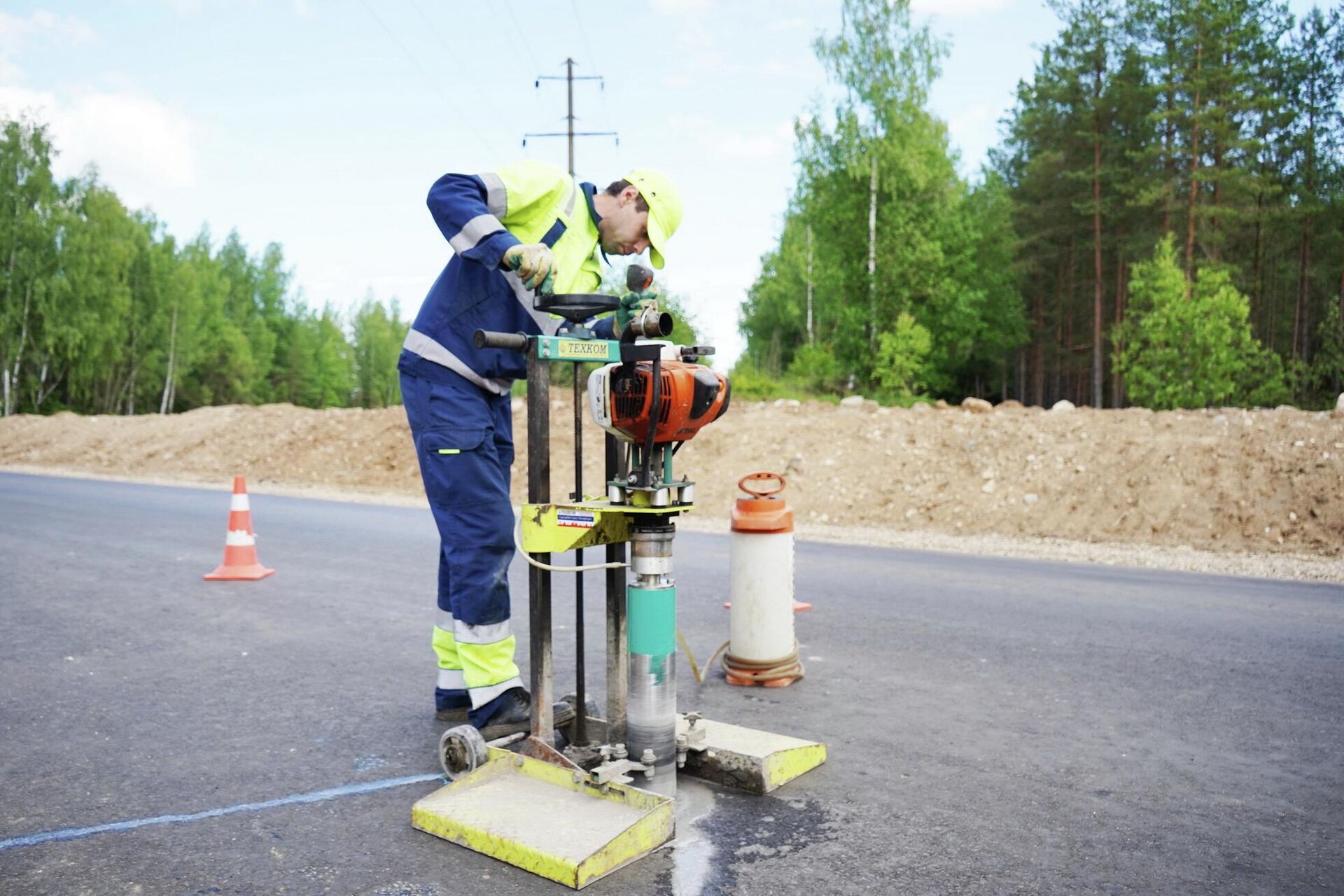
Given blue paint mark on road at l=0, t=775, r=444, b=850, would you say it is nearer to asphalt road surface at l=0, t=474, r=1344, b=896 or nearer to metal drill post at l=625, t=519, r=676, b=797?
asphalt road surface at l=0, t=474, r=1344, b=896

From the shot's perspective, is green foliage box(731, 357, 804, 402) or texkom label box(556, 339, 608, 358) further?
green foliage box(731, 357, 804, 402)

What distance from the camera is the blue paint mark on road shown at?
276 centimetres

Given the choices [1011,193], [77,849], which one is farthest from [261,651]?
[1011,193]

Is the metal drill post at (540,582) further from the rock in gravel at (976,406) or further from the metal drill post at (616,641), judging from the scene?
the rock in gravel at (976,406)

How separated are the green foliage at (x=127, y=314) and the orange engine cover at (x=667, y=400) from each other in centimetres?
4316

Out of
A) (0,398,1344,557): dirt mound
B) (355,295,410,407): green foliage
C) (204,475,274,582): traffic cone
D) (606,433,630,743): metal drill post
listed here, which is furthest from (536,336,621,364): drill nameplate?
(355,295,410,407): green foliage

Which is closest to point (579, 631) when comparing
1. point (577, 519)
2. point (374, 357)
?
point (577, 519)

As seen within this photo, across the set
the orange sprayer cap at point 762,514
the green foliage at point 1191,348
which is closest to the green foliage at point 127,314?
the green foliage at point 1191,348

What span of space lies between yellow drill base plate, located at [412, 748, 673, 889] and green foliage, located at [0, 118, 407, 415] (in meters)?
43.0

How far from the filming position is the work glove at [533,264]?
3.00m

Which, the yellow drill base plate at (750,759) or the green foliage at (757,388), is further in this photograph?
the green foliage at (757,388)

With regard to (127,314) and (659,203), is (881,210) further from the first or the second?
(127,314)

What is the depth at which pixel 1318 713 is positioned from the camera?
13.6 feet

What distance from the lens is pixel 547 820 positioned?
2.77m
